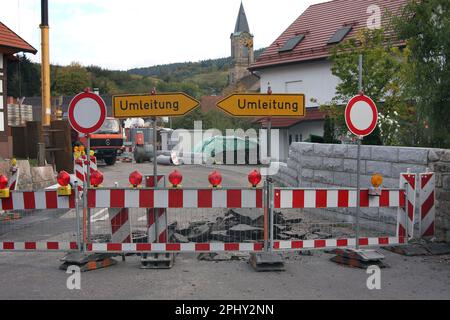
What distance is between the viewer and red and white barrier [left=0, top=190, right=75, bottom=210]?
7.27 metres

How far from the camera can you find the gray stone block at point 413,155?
28.8 feet

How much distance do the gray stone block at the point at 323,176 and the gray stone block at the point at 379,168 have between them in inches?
57.4

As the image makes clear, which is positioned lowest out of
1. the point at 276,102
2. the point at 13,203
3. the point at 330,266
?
the point at 330,266

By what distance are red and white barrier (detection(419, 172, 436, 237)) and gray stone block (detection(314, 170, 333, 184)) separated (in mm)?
3393

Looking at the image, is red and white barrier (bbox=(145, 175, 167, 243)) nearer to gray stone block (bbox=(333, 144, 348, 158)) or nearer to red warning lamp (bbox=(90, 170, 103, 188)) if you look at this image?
red warning lamp (bbox=(90, 170, 103, 188))

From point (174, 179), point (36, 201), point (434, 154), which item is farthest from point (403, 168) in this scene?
point (36, 201)

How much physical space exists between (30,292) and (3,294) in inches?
11.0

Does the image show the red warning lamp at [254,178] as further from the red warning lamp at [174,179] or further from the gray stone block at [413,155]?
the gray stone block at [413,155]

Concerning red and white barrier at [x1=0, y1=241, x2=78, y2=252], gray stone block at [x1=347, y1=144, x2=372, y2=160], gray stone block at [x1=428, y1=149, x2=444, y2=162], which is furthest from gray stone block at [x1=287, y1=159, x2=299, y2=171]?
red and white barrier at [x1=0, y1=241, x2=78, y2=252]

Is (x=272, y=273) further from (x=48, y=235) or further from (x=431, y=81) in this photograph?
(x=431, y=81)

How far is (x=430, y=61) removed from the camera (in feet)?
34.5

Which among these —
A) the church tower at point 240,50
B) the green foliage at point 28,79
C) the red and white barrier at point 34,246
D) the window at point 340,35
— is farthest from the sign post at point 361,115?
the church tower at point 240,50
